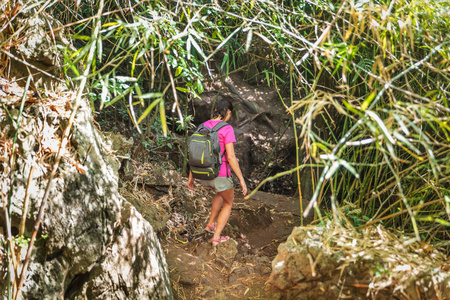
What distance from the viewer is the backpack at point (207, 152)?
10.4 ft

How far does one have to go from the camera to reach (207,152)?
3176 mm

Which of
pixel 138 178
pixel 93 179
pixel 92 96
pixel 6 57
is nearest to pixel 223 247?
pixel 138 178

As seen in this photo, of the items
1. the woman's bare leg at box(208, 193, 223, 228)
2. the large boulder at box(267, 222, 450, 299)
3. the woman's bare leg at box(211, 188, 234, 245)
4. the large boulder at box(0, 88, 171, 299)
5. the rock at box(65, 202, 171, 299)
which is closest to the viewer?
the large boulder at box(267, 222, 450, 299)

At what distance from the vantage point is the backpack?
318 centimetres

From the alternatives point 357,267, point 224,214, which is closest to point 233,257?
point 224,214

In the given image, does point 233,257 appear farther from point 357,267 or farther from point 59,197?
point 59,197

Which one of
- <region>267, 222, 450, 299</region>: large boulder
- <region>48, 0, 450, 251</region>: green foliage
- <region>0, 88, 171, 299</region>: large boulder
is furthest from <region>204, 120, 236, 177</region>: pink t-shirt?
<region>267, 222, 450, 299</region>: large boulder

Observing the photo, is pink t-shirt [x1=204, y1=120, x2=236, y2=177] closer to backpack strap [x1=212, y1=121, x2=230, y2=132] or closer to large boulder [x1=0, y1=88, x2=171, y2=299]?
backpack strap [x1=212, y1=121, x2=230, y2=132]

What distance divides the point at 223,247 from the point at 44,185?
6.38 feet

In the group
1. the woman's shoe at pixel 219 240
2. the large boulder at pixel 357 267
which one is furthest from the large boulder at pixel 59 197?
the woman's shoe at pixel 219 240

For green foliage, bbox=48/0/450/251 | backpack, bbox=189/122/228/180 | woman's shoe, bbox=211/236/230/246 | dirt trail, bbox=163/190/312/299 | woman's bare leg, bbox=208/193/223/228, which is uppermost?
green foliage, bbox=48/0/450/251

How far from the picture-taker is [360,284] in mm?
1788

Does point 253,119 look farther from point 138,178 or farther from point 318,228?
point 318,228

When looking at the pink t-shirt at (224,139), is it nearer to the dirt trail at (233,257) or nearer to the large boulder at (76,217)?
the dirt trail at (233,257)
